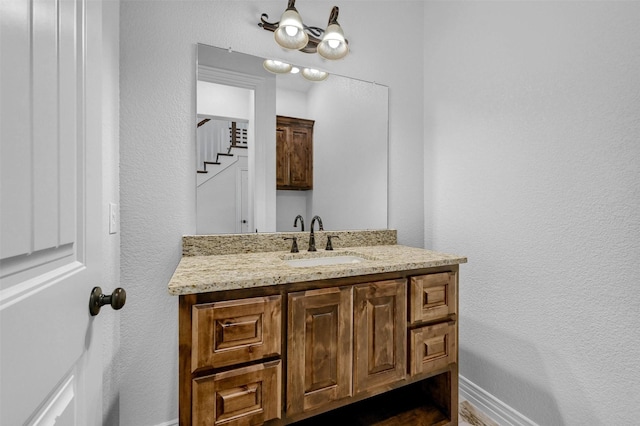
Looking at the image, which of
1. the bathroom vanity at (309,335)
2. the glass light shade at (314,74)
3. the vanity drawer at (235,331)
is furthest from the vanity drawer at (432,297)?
the glass light shade at (314,74)

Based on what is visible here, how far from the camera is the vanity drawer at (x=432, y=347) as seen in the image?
1.39 metres

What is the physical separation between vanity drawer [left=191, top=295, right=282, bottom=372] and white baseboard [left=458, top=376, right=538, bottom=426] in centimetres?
137

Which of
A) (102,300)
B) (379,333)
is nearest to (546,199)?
(379,333)

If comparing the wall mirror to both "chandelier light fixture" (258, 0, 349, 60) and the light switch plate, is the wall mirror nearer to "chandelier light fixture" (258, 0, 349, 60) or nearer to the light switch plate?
"chandelier light fixture" (258, 0, 349, 60)

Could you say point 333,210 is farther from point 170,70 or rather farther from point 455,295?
point 170,70

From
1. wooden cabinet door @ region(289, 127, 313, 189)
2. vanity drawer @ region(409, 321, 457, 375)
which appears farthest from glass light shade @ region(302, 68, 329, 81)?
vanity drawer @ region(409, 321, 457, 375)

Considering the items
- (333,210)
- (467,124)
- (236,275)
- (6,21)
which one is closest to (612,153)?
(467,124)

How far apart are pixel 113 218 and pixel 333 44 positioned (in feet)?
4.87

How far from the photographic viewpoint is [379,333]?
1312 millimetres

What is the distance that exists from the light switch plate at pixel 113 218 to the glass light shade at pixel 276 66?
3.62 feet

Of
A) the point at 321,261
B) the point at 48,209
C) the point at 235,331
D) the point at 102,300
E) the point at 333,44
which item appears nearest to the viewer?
the point at 48,209

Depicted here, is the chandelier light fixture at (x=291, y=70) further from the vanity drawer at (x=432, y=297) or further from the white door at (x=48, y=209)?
the vanity drawer at (x=432, y=297)

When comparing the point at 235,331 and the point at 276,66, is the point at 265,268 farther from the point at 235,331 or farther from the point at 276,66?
the point at 276,66

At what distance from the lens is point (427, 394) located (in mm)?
1682
